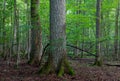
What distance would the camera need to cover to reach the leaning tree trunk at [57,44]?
1041 centimetres

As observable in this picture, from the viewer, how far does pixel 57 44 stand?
34.4 feet

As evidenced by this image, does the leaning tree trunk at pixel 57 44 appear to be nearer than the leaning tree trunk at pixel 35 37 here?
Yes

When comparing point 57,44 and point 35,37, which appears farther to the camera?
point 35,37

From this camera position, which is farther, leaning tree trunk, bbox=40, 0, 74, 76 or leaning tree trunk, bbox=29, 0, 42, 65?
leaning tree trunk, bbox=29, 0, 42, 65

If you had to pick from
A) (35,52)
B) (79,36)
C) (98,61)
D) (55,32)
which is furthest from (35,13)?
(79,36)

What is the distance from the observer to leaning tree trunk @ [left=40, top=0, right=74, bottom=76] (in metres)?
10.4

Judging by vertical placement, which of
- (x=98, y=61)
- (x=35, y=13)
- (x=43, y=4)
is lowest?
(x=98, y=61)

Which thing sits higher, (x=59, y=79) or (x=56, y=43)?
(x=56, y=43)

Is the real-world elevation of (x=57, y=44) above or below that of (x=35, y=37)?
below

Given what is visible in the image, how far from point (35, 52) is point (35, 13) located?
2.47m

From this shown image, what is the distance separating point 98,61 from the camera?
16422 mm

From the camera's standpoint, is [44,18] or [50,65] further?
[44,18]

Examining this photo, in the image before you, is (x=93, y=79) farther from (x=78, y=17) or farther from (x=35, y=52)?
(x=78, y=17)

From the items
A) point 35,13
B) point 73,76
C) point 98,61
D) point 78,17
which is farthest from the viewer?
point 78,17
